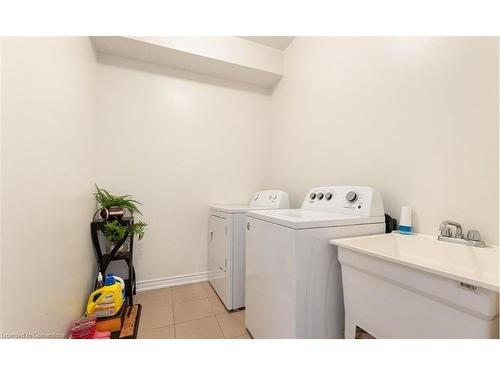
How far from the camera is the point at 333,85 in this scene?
171 centimetres

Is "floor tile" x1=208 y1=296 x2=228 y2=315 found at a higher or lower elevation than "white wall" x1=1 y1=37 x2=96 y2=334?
lower

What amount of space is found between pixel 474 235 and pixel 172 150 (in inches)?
92.3

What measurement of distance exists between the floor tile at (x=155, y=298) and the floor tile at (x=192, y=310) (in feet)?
0.46

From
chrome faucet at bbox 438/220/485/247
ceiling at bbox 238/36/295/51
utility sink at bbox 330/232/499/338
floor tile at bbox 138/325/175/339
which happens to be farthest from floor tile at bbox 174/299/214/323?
ceiling at bbox 238/36/295/51

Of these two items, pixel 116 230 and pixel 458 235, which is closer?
pixel 458 235

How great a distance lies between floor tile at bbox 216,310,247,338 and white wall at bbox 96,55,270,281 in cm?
78

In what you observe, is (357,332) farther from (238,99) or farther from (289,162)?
(238,99)

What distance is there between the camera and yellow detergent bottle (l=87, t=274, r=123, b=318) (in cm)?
138

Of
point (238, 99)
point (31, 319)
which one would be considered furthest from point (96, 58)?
point (31, 319)

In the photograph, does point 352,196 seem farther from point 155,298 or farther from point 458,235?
point 155,298

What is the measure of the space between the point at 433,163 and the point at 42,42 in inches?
79.6

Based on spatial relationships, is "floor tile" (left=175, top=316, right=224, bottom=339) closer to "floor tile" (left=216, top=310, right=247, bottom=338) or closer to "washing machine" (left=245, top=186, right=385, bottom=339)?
"floor tile" (left=216, top=310, right=247, bottom=338)

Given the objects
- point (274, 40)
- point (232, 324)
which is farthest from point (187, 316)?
point (274, 40)

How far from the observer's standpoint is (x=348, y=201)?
4.26 ft
